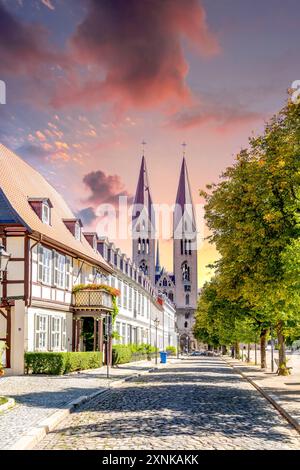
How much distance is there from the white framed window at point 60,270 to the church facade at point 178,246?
4038 inches

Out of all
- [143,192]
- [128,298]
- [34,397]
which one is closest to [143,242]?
[143,192]

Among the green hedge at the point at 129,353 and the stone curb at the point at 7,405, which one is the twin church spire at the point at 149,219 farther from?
the stone curb at the point at 7,405

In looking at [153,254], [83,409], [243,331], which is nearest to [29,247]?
[83,409]

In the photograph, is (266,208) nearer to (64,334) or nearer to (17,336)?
(17,336)

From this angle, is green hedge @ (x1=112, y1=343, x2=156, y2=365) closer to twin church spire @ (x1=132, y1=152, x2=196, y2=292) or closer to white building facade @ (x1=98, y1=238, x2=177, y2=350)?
white building facade @ (x1=98, y1=238, x2=177, y2=350)

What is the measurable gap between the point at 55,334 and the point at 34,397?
16318 millimetres

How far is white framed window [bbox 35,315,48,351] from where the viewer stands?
31073mm

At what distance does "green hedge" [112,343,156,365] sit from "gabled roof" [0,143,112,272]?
19.0ft

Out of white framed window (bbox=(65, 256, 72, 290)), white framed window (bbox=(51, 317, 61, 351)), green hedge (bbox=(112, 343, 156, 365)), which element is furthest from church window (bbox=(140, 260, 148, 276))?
white framed window (bbox=(51, 317, 61, 351))

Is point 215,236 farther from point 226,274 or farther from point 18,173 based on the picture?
point 18,173

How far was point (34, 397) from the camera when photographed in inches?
709

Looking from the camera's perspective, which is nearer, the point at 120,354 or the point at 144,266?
the point at 120,354

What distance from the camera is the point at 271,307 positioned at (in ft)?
92.0

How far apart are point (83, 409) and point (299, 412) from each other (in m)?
5.22
